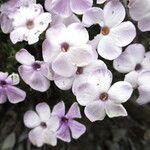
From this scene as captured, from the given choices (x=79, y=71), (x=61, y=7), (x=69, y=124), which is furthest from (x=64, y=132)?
(x=61, y=7)

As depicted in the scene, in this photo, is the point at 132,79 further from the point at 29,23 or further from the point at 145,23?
the point at 29,23

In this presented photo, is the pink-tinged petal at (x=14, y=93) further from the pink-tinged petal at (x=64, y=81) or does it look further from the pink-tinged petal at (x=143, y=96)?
the pink-tinged petal at (x=143, y=96)

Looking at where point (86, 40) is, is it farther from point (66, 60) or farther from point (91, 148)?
point (91, 148)

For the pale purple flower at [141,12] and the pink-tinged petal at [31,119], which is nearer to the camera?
the pale purple flower at [141,12]

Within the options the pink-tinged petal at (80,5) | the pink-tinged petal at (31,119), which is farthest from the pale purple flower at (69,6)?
the pink-tinged petal at (31,119)

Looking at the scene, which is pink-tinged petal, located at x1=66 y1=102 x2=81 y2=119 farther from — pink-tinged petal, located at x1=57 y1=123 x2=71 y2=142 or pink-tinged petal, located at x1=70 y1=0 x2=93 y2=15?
pink-tinged petal, located at x1=70 y1=0 x2=93 y2=15
